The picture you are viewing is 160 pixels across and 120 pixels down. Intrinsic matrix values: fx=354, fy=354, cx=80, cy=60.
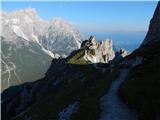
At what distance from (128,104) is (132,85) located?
5.58 metres

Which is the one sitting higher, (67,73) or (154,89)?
(154,89)

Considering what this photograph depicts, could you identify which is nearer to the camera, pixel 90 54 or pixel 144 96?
pixel 144 96

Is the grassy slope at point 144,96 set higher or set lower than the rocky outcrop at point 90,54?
higher

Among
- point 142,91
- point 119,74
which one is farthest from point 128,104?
point 119,74

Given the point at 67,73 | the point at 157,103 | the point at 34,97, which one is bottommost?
the point at 34,97

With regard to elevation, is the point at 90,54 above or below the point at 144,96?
below

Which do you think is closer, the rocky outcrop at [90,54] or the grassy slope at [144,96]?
the grassy slope at [144,96]

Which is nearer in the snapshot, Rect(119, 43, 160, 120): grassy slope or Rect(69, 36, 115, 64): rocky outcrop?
Rect(119, 43, 160, 120): grassy slope

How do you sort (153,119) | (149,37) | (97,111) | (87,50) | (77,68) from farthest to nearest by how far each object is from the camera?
(87,50), (149,37), (77,68), (97,111), (153,119)

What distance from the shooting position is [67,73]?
131 metres

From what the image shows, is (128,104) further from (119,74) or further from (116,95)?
(119,74)

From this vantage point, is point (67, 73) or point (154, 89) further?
point (67, 73)

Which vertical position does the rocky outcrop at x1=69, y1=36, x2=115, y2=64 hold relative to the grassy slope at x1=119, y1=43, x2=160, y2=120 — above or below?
below

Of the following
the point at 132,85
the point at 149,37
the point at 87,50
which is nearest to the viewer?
the point at 132,85
